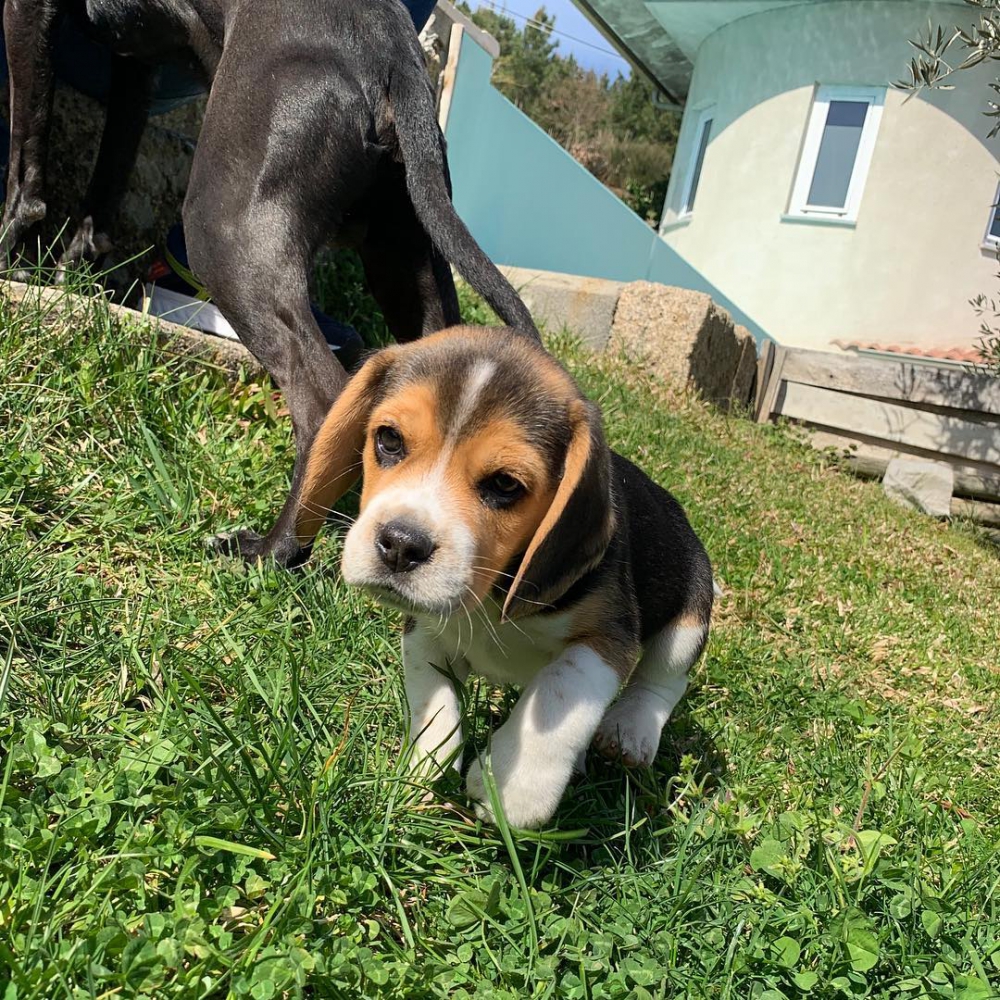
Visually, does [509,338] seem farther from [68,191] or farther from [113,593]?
[68,191]

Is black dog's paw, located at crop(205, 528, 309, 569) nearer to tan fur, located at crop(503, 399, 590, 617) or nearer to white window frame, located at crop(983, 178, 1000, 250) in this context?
tan fur, located at crop(503, 399, 590, 617)

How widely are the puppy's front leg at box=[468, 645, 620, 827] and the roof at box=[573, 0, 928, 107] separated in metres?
20.5

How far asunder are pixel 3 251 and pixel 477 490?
315 centimetres

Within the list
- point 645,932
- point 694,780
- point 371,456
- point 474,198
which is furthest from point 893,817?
point 474,198

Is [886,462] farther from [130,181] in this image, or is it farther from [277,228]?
[277,228]

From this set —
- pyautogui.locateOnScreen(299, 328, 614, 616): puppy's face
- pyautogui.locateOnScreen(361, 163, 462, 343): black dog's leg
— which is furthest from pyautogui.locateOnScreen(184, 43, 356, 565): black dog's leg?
pyautogui.locateOnScreen(299, 328, 614, 616): puppy's face

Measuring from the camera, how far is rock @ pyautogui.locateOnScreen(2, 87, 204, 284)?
5.38 metres

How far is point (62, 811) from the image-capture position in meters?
2.13

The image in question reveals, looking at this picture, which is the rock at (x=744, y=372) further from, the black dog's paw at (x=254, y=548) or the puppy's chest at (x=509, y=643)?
the puppy's chest at (x=509, y=643)

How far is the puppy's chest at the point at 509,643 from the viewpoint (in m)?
2.76

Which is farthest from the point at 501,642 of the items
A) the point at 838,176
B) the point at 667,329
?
the point at 838,176

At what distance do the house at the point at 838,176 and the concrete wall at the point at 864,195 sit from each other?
0.08 ft

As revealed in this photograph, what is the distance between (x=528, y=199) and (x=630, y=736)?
36.5 ft

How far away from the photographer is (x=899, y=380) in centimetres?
1258
